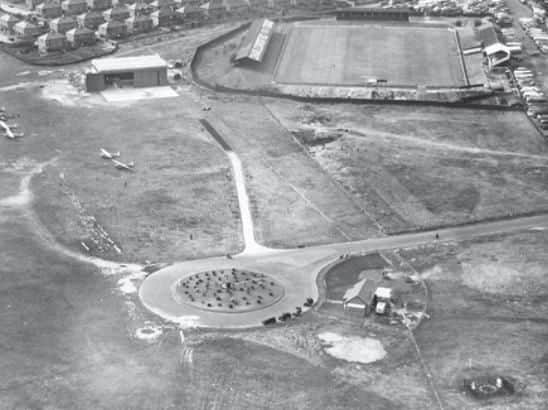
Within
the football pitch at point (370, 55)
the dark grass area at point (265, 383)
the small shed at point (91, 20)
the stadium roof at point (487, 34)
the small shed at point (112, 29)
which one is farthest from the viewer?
the small shed at point (91, 20)

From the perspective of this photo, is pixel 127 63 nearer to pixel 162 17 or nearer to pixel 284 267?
pixel 162 17

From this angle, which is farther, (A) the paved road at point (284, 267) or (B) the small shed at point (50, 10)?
(B) the small shed at point (50, 10)

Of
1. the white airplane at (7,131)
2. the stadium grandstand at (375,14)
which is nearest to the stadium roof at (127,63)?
the white airplane at (7,131)

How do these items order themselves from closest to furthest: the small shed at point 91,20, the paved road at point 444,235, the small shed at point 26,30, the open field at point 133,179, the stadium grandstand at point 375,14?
the paved road at point 444,235, the open field at point 133,179, the small shed at point 26,30, the small shed at point 91,20, the stadium grandstand at point 375,14

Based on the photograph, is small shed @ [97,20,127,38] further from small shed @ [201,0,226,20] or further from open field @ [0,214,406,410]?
open field @ [0,214,406,410]

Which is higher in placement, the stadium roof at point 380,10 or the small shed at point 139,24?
the stadium roof at point 380,10

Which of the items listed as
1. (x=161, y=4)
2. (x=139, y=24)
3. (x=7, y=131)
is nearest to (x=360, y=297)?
(x=7, y=131)

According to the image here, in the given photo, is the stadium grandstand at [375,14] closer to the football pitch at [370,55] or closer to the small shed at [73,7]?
the football pitch at [370,55]
